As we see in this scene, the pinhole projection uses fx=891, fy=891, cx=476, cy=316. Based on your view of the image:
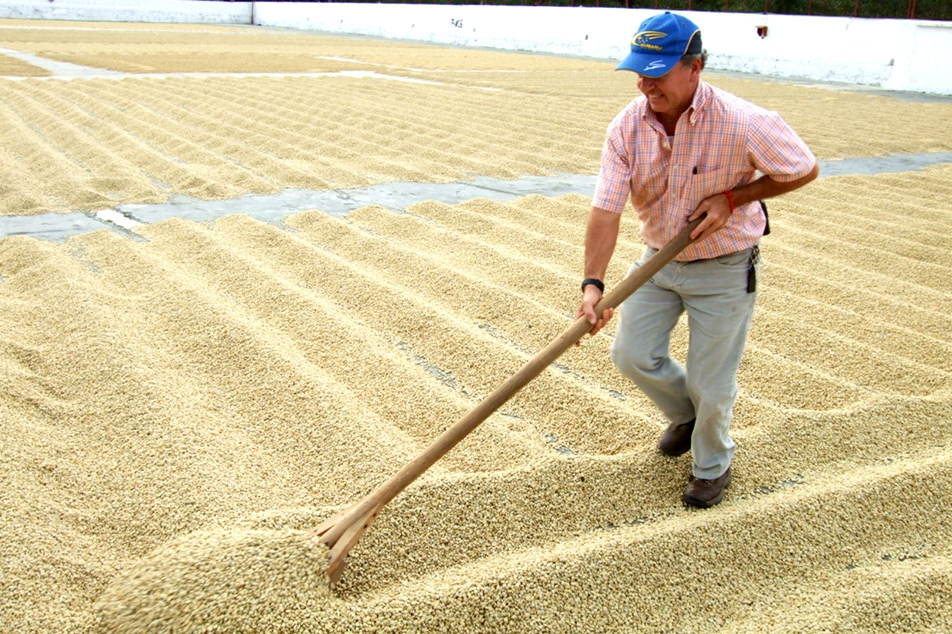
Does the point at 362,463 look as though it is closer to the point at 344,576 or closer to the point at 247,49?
the point at 344,576

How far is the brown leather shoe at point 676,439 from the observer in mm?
2863

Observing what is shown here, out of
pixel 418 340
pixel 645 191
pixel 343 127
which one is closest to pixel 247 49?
pixel 343 127

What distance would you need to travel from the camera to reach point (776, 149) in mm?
2369

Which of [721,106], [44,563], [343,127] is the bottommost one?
[44,563]

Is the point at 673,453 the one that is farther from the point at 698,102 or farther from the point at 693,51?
the point at 693,51

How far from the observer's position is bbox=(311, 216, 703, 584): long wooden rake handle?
2240 mm

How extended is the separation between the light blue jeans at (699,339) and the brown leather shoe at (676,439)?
0.13 metres

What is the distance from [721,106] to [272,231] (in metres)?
3.42

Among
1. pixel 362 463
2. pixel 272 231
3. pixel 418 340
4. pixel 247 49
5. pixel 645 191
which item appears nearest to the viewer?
pixel 645 191

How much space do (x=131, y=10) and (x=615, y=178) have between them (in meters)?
32.9

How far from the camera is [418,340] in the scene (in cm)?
383

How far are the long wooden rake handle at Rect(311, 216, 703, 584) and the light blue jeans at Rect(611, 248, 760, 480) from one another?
142 mm

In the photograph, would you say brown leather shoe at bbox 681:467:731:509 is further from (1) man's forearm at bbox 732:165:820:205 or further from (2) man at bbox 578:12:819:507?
(1) man's forearm at bbox 732:165:820:205

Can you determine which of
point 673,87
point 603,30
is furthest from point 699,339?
point 603,30
